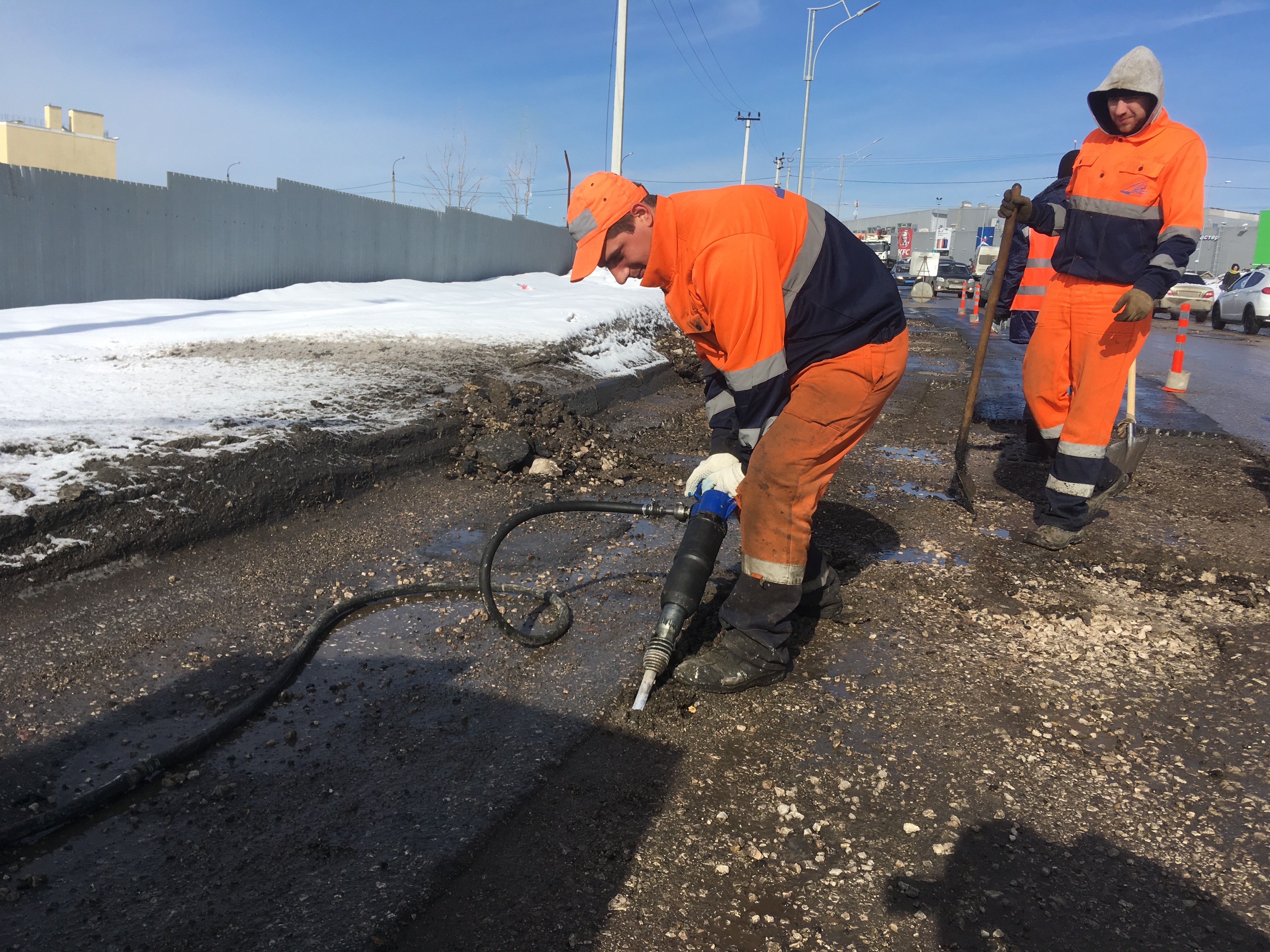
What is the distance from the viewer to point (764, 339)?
2518 mm

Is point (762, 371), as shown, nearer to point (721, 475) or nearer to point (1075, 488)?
point (721, 475)

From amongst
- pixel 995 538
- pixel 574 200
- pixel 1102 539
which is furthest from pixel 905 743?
pixel 1102 539

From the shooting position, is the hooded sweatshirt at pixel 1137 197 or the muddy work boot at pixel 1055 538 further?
the muddy work boot at pixel 1055 538

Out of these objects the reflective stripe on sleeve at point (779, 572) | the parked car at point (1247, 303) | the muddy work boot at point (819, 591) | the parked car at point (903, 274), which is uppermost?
the parked car at point (903, 274)

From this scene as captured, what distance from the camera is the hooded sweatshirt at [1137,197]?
422 cm

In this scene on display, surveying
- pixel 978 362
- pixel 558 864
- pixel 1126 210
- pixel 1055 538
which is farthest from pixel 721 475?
pixel 978 362

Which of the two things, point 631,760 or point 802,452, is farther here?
point 802,452

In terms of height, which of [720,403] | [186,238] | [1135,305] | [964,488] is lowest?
[964,488]

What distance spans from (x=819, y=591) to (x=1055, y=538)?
174cm

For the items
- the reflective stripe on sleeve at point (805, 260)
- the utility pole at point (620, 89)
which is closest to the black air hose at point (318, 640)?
the reflective stripe on sleeve at point (805, 260)

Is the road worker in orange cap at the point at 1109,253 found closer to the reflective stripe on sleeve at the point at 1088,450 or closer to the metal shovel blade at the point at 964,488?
the reflective stripe on sleeve at the point at 1088,450

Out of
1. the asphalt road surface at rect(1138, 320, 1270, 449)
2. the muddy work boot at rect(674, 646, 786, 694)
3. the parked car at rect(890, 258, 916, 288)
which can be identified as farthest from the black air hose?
the parked car at rect(890, 258, 916, 288)

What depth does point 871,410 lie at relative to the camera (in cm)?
297

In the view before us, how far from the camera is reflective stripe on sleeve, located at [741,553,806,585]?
9.55 feet
